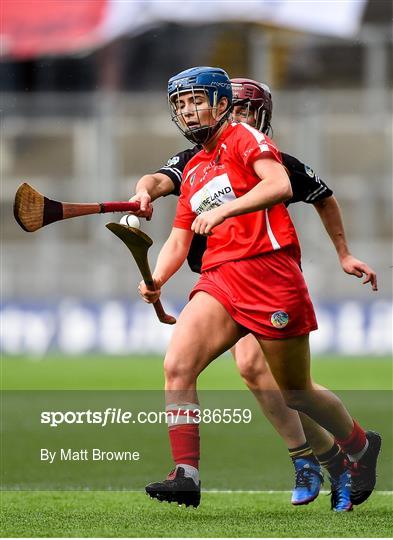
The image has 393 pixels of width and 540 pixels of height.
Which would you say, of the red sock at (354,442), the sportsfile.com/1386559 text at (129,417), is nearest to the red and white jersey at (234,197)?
the red sock at (354,442)

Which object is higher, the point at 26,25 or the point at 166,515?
the point at 26,25

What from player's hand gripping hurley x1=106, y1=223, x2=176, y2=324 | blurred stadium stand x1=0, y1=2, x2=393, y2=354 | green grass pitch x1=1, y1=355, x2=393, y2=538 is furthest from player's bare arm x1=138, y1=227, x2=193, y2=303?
blurred stadium stand x1=0, y1=2, x2=393, y2=354

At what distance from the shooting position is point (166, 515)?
558cm

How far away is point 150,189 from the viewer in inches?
225

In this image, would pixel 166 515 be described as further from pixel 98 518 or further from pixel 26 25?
pixel 26 25

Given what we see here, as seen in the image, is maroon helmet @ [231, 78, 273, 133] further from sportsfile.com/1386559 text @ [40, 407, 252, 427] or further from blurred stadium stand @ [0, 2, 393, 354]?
blurred stadium stand @ [0, 2, 393, 354]

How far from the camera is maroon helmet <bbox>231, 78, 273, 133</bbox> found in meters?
5.79

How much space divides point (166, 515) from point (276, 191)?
59.7 inches

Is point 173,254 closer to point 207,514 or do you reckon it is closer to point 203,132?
point 203,132

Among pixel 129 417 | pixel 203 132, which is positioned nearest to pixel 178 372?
pixel 203 132

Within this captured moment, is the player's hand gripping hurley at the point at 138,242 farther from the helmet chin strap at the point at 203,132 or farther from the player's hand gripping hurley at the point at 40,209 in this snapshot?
the helmet chin strap at the point at 203,132

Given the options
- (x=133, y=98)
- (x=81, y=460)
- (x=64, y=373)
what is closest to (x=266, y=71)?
(x=133, y=98)

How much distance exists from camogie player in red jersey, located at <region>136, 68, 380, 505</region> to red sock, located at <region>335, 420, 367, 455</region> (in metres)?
0.44

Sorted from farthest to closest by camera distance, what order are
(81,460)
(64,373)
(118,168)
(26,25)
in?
(26,25)
(118,168)
(64,373)
(81,460)
